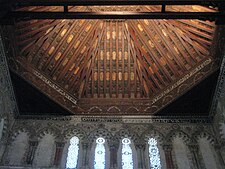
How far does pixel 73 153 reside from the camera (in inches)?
388

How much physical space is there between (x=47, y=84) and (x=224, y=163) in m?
6.17

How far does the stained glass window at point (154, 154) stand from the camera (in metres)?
9.51

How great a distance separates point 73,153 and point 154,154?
2576 millimetres

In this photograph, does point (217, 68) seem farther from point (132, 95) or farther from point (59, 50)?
point (59, 50)

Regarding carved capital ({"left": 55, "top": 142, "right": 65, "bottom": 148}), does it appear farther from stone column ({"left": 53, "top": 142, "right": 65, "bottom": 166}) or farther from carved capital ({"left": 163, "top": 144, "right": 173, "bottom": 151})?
carved capital ({"left": 163, "top": 144, "right": 173, "bottom": 151})

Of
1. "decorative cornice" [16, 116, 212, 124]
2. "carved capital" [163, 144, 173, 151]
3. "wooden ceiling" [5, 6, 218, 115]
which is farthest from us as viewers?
"decorative cornice" [16, 116, 212, 124]

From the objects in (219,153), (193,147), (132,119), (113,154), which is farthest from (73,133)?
(219,153)

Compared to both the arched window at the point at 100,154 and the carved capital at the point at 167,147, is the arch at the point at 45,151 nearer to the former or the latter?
the arched window at the point at 100,154

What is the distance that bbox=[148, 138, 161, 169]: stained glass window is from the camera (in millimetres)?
9508

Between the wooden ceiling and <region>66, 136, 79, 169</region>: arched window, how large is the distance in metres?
1.12

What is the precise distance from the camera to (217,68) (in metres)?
9.80

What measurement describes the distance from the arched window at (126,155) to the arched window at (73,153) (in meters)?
1.49

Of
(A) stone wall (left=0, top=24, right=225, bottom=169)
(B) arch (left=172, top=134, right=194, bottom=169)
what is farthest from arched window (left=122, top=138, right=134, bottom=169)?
(B) arch (left=172, top=134, right=194, bottom=169)

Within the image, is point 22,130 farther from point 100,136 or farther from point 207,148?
point 207,148
